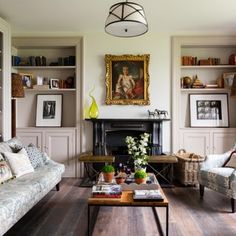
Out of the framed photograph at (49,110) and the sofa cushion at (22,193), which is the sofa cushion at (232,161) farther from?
the framed photograph at (49,110)

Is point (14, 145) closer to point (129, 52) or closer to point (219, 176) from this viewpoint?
point (129, 52)

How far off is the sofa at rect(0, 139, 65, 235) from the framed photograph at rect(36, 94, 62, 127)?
61.5 inches

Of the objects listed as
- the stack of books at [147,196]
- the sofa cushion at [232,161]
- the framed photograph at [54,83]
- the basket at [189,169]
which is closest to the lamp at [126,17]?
the stack of books at [147,196]

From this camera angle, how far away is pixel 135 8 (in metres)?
2.90

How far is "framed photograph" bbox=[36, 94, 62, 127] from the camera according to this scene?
585 centimetres

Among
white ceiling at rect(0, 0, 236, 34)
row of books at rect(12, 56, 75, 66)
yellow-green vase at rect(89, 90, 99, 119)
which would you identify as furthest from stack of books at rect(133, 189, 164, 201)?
row of books at rect(12, 56, 75, 66)

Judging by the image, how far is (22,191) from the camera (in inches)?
119

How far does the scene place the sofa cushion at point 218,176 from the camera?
380 centimetres

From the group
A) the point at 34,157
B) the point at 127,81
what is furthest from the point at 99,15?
the point at 34,157

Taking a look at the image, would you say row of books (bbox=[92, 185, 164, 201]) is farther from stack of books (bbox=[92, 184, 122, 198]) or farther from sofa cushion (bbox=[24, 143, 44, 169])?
sofa cushion (bbox=[24, 143, 44, 169])

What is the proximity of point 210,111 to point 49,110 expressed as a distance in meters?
3.05

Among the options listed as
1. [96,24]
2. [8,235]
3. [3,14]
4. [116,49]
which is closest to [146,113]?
[116,49]

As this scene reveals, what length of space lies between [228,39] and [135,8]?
330 centimetres

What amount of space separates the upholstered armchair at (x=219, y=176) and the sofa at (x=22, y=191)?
81.7 inches
